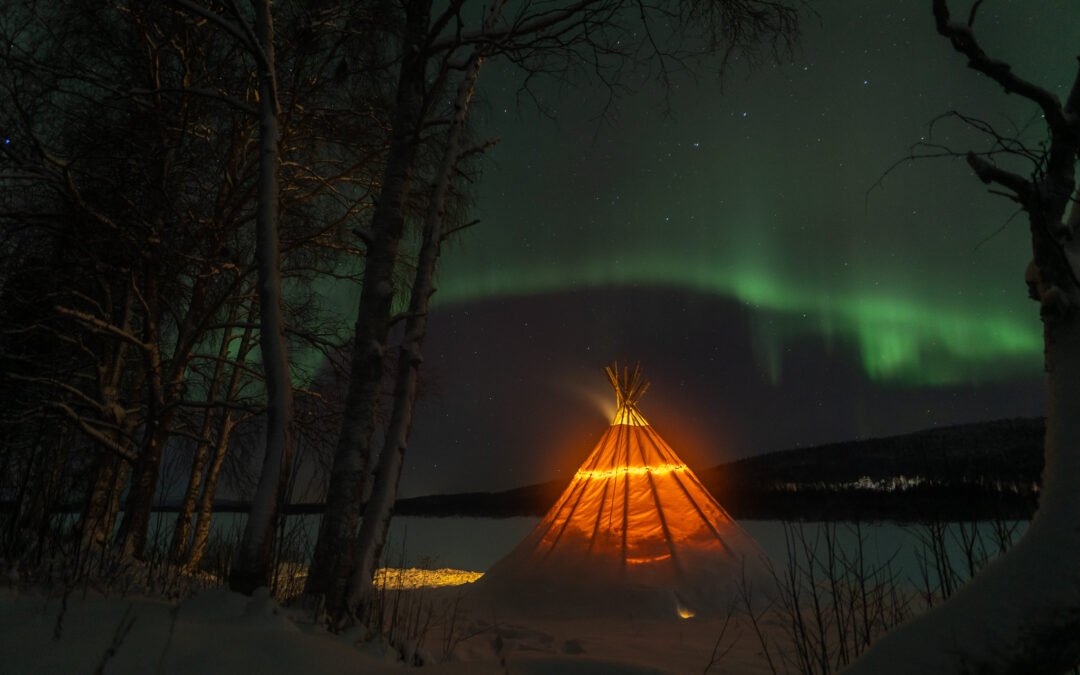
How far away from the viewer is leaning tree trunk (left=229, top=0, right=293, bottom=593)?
274 cm

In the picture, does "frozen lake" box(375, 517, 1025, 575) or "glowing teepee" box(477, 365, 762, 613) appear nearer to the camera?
"glowing teepee" box(477, 365, 762, 613)

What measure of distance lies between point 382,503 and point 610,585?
344 centimetres

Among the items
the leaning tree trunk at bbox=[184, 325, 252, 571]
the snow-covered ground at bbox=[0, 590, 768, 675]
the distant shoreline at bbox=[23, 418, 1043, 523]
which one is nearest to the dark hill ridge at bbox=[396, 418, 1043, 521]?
the distant shoreline at bbox=[23, 418, 1043, 523]

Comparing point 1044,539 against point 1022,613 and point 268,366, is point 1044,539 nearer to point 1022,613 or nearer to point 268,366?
point 1022,613

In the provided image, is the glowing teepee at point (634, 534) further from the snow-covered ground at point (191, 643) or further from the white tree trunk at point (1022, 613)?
the white tree trunk at point (1022, 613)

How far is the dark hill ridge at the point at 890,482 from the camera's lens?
2783 millimetres

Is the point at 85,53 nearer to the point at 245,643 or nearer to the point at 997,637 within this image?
the point at 245,643

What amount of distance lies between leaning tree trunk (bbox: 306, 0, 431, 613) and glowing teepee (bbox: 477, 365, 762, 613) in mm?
3567

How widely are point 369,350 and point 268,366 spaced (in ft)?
1.90

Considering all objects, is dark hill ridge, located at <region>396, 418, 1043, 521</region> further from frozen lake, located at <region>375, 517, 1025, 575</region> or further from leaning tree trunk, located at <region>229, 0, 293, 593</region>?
leaning tree trunk, located at <region>229, 0, 293, 593</region>

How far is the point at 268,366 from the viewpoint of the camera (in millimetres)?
3090

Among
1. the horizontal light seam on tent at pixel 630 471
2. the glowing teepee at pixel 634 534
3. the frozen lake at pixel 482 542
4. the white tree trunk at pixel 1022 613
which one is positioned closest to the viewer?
the white tree trunk at pixel 1022 613

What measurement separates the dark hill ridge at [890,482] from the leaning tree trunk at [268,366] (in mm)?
2463

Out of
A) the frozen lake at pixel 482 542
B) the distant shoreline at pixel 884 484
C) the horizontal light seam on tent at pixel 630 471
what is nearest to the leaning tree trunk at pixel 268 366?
the distant shoreline at pixel 884 484
